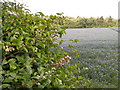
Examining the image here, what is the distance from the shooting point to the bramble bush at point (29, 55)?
117 inches

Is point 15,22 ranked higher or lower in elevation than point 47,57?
higher

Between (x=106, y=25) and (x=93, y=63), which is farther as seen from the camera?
(x=106, y=25)

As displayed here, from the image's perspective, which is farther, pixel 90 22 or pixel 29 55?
pixel 90 22

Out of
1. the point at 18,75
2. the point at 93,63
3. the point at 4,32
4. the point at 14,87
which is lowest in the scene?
the point at 93,63

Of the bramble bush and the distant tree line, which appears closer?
the bramble bush

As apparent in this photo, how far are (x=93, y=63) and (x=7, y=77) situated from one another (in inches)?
138

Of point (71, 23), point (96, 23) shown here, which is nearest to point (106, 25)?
point (96, 23)

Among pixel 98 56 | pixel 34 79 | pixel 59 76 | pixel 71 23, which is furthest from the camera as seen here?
pixel 71 23

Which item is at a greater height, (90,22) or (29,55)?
(29,55)

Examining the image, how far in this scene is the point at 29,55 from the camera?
11.4 feet

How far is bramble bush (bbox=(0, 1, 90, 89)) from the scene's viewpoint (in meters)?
2.96

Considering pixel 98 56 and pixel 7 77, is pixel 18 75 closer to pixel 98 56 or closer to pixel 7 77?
pixel 7 77

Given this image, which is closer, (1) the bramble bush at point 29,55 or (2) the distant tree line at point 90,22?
(1) the bramble bush at point 29,55

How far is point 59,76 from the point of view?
3480mm
